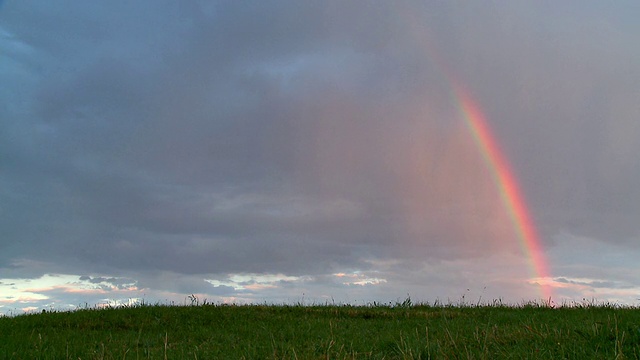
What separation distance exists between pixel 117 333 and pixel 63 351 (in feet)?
12.2

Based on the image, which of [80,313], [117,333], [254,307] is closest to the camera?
[117,333]

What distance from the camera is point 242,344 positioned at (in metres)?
14.0

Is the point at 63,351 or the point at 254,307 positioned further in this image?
the point at 254,307

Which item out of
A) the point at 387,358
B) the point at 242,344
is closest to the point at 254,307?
the point at 242,344

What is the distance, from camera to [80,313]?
2064 cm

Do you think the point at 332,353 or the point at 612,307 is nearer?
the point at 332,353

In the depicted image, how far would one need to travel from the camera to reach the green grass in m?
10.2

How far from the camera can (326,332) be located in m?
15.8

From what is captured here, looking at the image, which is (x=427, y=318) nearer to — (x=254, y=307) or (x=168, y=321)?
(x=254, y=307)

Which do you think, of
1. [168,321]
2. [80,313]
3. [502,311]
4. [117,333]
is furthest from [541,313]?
[80,313]

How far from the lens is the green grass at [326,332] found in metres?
10.2

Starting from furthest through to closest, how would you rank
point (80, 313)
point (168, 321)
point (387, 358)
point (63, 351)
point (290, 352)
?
1. point (80, 313)
2. point (168, 321)
3. point (63, 351)
4. point (290, 352)
5. point (387, 358)

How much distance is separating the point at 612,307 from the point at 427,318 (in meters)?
6.74

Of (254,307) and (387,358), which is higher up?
(254,307)
